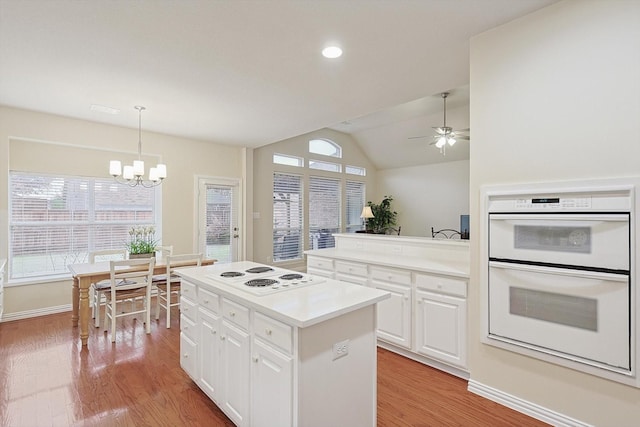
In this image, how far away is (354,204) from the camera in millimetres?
8477

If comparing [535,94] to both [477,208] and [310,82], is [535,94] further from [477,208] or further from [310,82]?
[310,82]

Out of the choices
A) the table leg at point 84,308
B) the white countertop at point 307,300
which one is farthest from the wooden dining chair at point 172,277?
the white countertop at point 307,300

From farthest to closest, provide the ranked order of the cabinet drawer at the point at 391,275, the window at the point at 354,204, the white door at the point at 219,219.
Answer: the window at the point at 354,204, the white door at the point at 219,219, the cabinet drawer at the point at 391,275

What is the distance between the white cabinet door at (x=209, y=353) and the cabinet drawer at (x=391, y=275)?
1.66 m

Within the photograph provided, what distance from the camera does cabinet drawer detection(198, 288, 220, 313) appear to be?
7.06 ft

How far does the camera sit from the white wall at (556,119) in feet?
5.91

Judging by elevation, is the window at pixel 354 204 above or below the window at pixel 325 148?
below

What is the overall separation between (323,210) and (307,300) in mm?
5893

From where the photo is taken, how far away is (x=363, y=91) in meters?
3.53

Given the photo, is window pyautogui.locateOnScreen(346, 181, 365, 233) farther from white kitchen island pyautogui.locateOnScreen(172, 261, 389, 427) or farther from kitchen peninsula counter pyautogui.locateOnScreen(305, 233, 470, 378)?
white kitchen island pyautogui.locateOnScreen(172, 261, 389, 427)

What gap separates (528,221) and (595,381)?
1004 mm

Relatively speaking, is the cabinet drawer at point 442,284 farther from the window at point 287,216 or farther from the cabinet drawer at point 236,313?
the window at point 287,216

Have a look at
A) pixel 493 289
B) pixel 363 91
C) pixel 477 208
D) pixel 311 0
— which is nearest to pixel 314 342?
pixel 493 289

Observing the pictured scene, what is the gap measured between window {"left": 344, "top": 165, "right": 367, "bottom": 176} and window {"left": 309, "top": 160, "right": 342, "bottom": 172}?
0.87 feet
